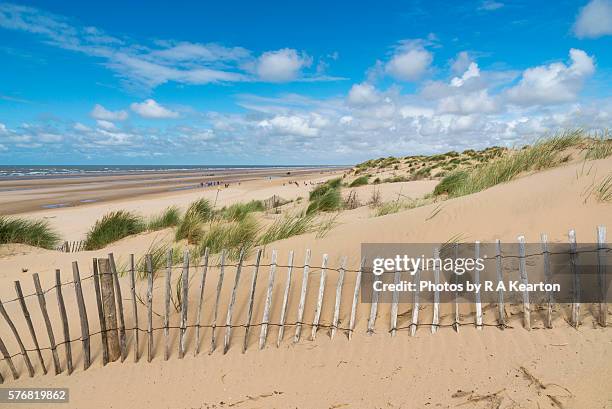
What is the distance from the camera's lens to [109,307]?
3842mm

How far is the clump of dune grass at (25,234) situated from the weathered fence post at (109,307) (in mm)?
6381

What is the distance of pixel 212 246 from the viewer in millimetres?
6523

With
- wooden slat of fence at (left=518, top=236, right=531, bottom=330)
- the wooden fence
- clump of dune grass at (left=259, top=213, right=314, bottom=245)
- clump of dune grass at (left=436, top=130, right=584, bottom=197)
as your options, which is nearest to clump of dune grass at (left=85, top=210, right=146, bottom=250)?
clump of dune grass at (left=259, top=213, right=314, bottom=245)

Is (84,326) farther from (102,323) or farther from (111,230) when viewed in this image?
(111,230)

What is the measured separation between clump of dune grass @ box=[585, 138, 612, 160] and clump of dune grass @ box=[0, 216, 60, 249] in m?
11.6

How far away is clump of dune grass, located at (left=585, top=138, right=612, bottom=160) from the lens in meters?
6.88

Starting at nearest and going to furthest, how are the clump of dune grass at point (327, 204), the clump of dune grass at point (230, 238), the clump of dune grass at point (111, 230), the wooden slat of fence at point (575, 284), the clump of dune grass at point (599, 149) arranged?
the wooden slat of fence at point (575, 284) → the clump of dune grass at point (230, 238) → the clump of dune grass at point (599, 149) → the clump of dune grass at point (111, 230) → the clump of dune grass at point (327, 204)

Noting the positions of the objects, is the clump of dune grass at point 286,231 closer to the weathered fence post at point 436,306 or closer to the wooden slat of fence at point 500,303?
the weathered fence post at point 436,306

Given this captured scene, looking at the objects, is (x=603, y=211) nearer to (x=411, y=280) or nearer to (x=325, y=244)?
(x=411, y=280)

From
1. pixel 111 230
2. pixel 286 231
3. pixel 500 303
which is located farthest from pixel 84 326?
pixel 111 230

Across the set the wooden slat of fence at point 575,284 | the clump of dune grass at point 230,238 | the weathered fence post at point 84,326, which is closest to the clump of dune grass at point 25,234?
the clump of dune grass at point 230,238

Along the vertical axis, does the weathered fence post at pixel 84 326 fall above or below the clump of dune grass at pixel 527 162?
below

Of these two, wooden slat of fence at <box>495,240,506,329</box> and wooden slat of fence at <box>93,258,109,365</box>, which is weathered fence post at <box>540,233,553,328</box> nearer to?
wooden slat of fence at <box>495,240,506,329</box>

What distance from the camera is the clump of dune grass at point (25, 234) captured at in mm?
8422
